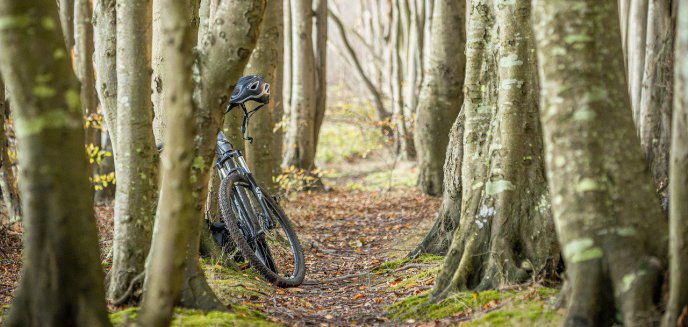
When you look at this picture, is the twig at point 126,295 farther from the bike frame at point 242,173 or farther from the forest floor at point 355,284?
the bike frame at point 242,173

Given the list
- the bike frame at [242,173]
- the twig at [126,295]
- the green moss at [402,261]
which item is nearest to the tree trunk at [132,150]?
the twig at [126,295]

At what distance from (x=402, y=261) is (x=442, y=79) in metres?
5.62

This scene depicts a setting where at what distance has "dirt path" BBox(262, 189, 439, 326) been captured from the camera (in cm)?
555

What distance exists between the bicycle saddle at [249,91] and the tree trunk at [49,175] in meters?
3.06

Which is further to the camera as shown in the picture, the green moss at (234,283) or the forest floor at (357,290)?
the green moss at (234,283)

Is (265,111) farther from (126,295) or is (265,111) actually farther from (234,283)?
(126,295)

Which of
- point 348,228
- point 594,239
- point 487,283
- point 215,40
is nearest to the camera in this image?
point 594,239

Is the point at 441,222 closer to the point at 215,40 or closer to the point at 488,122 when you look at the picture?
the point at 488,122

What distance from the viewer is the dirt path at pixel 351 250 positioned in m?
5.55

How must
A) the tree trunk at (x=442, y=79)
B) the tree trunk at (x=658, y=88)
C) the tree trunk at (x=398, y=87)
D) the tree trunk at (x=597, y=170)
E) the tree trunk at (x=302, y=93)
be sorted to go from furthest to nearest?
the tree trunk at (x=398, y=87) < the tree trunk at (x=302, y=93) < the tree trunk at (x=442, y=79) < the tree trunk at (x=658, y=88) < the tree trunk at (x=597, y=170)

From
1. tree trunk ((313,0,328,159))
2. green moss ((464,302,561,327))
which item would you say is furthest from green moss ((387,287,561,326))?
tree trunk ((313,0,328,159))

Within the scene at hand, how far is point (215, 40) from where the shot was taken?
13.9ft

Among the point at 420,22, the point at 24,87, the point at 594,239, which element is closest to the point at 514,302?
the point at 594,239

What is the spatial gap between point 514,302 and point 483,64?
236 cm
